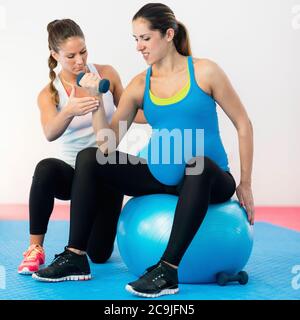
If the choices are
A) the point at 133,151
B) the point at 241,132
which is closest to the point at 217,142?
the point at 241,132

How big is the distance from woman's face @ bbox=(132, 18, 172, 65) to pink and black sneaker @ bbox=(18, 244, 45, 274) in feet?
2.69

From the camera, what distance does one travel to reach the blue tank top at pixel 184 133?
1.87 metres

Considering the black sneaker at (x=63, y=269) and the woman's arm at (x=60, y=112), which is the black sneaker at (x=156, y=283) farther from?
the woman's arm at (x=60, y=112)

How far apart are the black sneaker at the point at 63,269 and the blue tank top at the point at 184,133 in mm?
387

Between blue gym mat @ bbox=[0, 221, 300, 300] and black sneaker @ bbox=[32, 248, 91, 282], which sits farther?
black sneaker @ bbox=[32, 248, 91, 282]

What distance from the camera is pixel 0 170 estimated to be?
4.58 meters

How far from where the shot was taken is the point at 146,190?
196 cm

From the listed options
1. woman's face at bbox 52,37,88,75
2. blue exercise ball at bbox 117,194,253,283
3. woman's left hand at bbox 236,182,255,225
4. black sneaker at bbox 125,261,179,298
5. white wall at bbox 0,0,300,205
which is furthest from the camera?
white wall at bbox 0,0,300,205

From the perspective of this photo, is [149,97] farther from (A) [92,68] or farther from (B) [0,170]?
(B) [0,170]

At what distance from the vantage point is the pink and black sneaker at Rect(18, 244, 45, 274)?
2033mm

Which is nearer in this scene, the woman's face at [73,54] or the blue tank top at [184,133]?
the blue tank top at [184,133]

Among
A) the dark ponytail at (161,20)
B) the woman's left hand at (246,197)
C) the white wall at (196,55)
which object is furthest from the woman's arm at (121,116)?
the white wall at (196,55)

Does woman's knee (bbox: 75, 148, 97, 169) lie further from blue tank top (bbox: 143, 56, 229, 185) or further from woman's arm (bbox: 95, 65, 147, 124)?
woman's arm (bbox: 95, 65, 147, 124)

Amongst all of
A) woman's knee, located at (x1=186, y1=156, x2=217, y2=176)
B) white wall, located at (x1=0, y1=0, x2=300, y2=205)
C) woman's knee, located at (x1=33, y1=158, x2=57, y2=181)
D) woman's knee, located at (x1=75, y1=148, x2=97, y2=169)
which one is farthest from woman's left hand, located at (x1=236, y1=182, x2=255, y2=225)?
white wall, located at (x1=0, y1=0, x2=300, y2=205)
